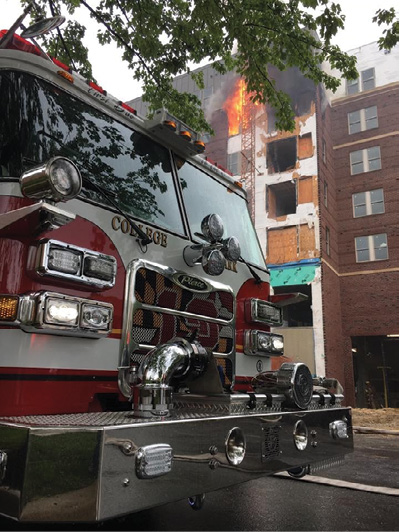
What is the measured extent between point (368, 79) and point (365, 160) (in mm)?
4938

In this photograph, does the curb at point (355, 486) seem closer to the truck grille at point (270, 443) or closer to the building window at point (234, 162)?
the truck grille at point (270, 443)

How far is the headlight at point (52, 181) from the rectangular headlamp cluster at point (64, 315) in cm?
51

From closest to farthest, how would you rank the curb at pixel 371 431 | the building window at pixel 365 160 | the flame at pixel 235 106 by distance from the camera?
the curb at pixel 371 431
the building window at pixel 365 160
the flame at pixel 235 106

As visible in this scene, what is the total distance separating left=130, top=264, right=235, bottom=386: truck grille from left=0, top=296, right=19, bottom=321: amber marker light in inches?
28.9

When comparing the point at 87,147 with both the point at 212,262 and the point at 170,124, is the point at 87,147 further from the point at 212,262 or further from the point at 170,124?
the point at 212,262

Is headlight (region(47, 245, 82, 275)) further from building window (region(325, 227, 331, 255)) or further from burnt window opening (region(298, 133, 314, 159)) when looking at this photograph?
burnt window opening (region(298, 133, 314, 159))

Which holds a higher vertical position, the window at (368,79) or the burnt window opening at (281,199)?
the window at (368,79)

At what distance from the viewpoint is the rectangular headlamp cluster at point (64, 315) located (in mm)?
2348

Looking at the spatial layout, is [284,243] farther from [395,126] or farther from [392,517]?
[392,517]

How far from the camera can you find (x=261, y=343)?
4137 millimetres

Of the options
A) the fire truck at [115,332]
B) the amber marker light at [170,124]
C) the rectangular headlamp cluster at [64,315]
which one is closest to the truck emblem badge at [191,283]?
the fire truck at [115,332]

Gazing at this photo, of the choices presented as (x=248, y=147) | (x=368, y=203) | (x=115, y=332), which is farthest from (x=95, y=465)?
(x=248, y=147)

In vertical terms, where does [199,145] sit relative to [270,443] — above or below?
above

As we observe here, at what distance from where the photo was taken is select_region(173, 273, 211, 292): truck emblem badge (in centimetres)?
324
